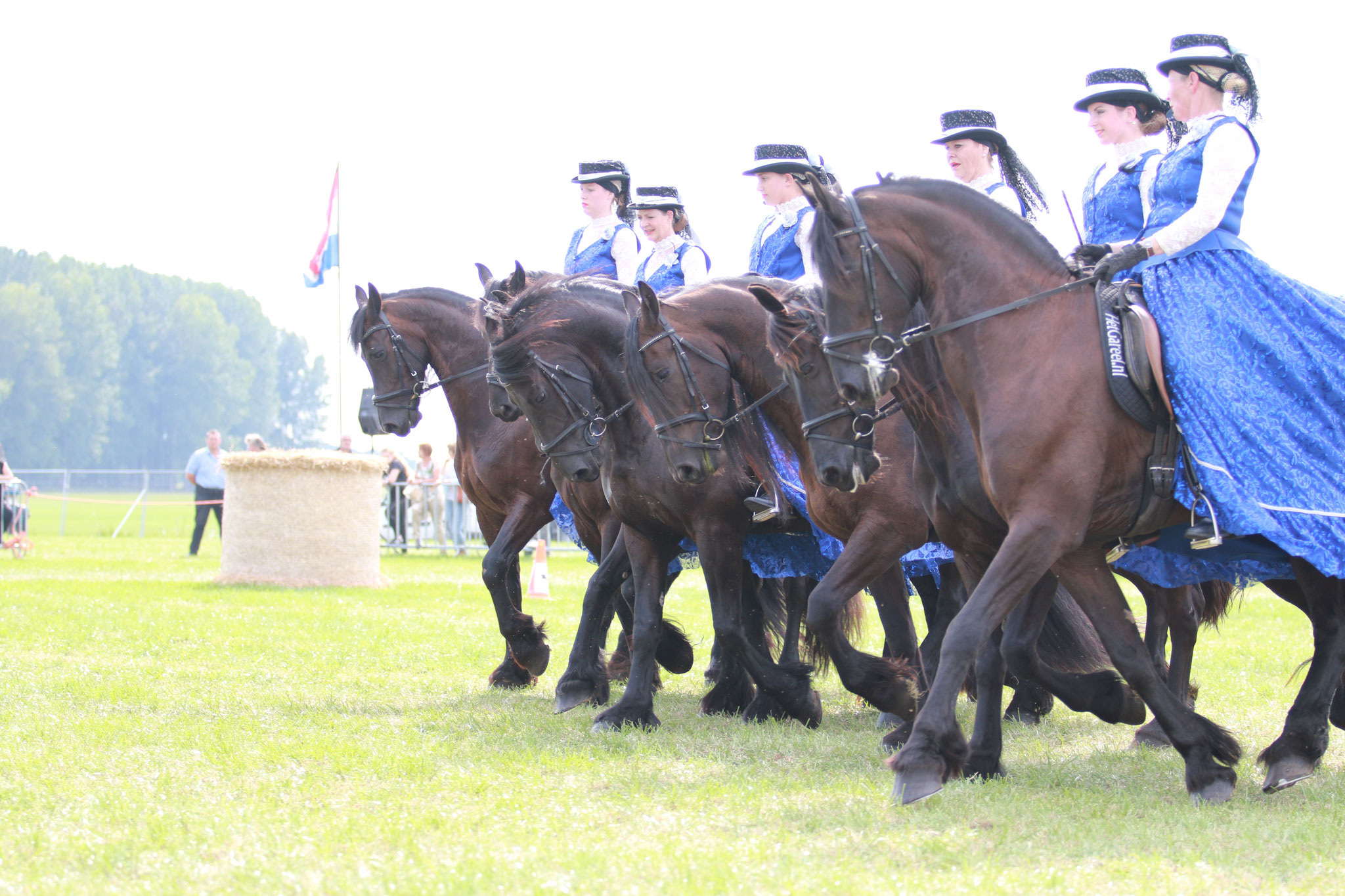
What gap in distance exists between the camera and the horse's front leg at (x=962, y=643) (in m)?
4.82

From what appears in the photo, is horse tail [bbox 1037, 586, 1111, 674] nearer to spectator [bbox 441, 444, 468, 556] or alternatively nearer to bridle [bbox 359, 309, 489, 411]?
bridle [bbox 359, 309, 489, 411]

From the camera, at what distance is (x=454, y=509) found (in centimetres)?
2433

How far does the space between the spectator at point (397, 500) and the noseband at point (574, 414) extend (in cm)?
1762

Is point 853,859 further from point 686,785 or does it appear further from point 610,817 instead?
point 686,785

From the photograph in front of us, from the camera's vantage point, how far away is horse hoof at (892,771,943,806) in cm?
480

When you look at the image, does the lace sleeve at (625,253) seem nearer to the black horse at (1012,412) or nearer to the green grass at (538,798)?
the green grass at (538,798)

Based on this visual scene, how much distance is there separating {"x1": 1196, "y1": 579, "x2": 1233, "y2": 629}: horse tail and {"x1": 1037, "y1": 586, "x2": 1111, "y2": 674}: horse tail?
1115mm

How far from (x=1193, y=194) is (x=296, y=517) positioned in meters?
12.9

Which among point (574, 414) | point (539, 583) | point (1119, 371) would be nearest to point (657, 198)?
point (574, 414)

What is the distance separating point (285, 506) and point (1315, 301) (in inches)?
519

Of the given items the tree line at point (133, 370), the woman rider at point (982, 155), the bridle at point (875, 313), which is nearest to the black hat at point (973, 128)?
the woman rider at point (982, 155)

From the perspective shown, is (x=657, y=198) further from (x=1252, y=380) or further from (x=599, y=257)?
(x=1252, y=380)

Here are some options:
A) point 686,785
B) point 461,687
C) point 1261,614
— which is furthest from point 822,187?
point 1261,614

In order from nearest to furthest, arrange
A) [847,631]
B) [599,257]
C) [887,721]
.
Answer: [887,721], [847,631], [599,257]
